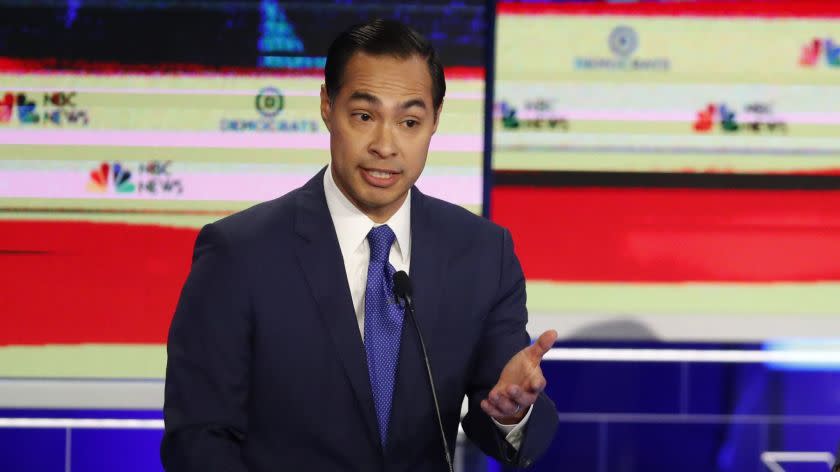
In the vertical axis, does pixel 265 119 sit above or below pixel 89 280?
above

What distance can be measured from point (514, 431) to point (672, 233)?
75.3 inches

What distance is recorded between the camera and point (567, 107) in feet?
11.0

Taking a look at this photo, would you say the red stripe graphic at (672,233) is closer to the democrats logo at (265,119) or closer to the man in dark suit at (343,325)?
the democrats logo at (265,119)

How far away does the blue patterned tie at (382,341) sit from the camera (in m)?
1.64

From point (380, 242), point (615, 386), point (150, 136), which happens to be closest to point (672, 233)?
point (615, 386)

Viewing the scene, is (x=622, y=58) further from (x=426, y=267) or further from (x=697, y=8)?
(x=426, y=267)

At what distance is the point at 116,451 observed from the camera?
11.2 feet

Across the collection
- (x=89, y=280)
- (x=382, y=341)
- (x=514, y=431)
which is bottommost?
(x=89, y=280)

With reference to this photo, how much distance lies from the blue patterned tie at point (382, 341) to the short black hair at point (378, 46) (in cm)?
31

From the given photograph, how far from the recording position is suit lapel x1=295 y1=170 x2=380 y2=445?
1607 millimetres

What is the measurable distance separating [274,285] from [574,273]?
1864 mm

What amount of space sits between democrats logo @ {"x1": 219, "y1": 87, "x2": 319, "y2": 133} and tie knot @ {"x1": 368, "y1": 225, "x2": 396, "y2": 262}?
5.44 feet

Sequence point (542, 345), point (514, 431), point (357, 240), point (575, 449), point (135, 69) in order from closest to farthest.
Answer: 1. point (542, 345)
2. point (514, 431)
3. point (357, 240)
4. point (135, 69)
5. point (575, 449)

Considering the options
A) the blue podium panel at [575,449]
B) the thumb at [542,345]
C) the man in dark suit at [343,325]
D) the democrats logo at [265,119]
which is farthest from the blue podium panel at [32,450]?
the thumb at [542,345]
